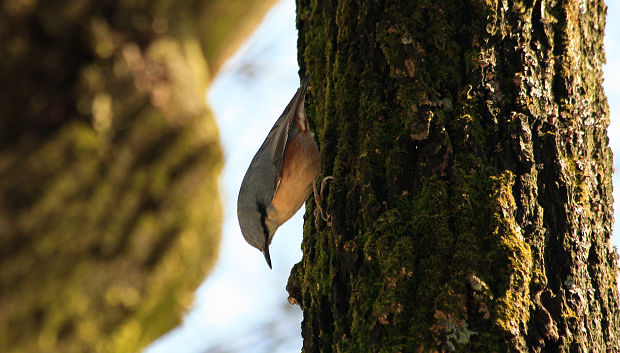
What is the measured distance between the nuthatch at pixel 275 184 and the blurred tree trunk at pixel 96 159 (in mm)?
602

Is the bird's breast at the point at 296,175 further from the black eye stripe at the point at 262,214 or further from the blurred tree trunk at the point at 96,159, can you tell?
the blurred tree trunk at the point at 96,159

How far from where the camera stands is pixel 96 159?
1.82 metres

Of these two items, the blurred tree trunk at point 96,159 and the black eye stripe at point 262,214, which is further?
the black eye stripe at point 262,214

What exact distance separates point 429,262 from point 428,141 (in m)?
0.35

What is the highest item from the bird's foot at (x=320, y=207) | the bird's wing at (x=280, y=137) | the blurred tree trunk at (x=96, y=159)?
the bird's wing at (x=280, y=137)

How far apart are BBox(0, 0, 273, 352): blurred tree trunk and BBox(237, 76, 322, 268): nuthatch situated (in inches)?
23.7

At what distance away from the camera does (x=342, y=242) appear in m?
1.69

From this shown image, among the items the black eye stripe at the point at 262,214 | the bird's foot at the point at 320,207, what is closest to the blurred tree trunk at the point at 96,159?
the bird's foot at the point at 320,207

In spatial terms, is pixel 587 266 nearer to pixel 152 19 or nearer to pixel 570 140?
pixel 570 140

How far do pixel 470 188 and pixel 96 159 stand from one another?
1192mm

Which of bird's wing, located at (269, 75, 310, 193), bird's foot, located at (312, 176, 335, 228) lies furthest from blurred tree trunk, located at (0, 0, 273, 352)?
bird's wing, located at (269, 75, 310, 193)

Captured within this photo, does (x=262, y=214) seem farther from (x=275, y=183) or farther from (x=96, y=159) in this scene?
(x=96, y=159)

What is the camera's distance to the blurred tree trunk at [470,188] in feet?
4.50

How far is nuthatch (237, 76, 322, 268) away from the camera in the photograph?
2637mm
